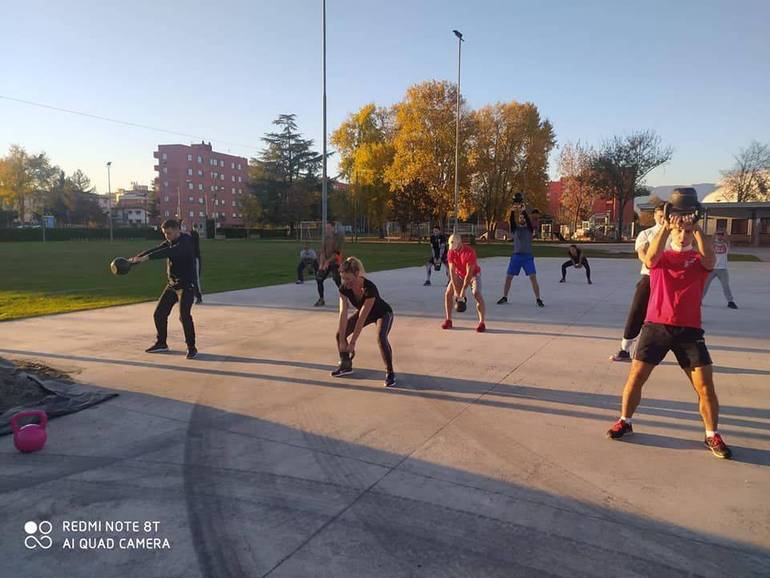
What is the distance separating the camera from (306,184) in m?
75.2

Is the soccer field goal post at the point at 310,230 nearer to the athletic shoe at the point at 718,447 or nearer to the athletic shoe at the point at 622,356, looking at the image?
the athletic shoe at the point at 622,356

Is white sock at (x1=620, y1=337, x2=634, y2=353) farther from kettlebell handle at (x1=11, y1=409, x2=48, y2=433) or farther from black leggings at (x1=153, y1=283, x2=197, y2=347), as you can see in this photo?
kettlebell handle at (x1=11, y1=409, x2=48, y2=433)

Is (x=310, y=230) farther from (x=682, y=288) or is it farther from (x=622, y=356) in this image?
(x=682, y=288)

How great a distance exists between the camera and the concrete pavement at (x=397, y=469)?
288cm

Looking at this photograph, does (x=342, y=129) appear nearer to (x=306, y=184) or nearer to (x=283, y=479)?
(x=306, y=184)

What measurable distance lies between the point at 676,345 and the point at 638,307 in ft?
8.68

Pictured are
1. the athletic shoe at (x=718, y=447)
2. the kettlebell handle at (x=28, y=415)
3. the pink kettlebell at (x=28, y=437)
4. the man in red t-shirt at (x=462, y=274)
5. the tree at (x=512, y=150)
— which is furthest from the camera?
the tree at (x=512, y=150)

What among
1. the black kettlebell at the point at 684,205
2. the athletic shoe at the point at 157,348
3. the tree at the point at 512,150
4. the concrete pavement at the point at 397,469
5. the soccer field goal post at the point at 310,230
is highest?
the tree at the point at 512,150

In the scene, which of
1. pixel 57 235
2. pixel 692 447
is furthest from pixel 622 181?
pixel 57 235

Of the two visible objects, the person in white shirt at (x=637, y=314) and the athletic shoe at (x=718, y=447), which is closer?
the athletic shoe at (x=718, y=447)

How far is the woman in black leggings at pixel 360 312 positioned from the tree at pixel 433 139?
41683mm

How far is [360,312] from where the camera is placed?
6.11m

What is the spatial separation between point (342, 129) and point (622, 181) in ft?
107

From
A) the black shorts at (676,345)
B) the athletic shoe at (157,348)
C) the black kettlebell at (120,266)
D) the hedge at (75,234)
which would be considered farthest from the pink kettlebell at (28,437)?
the hedge at (75,234)
